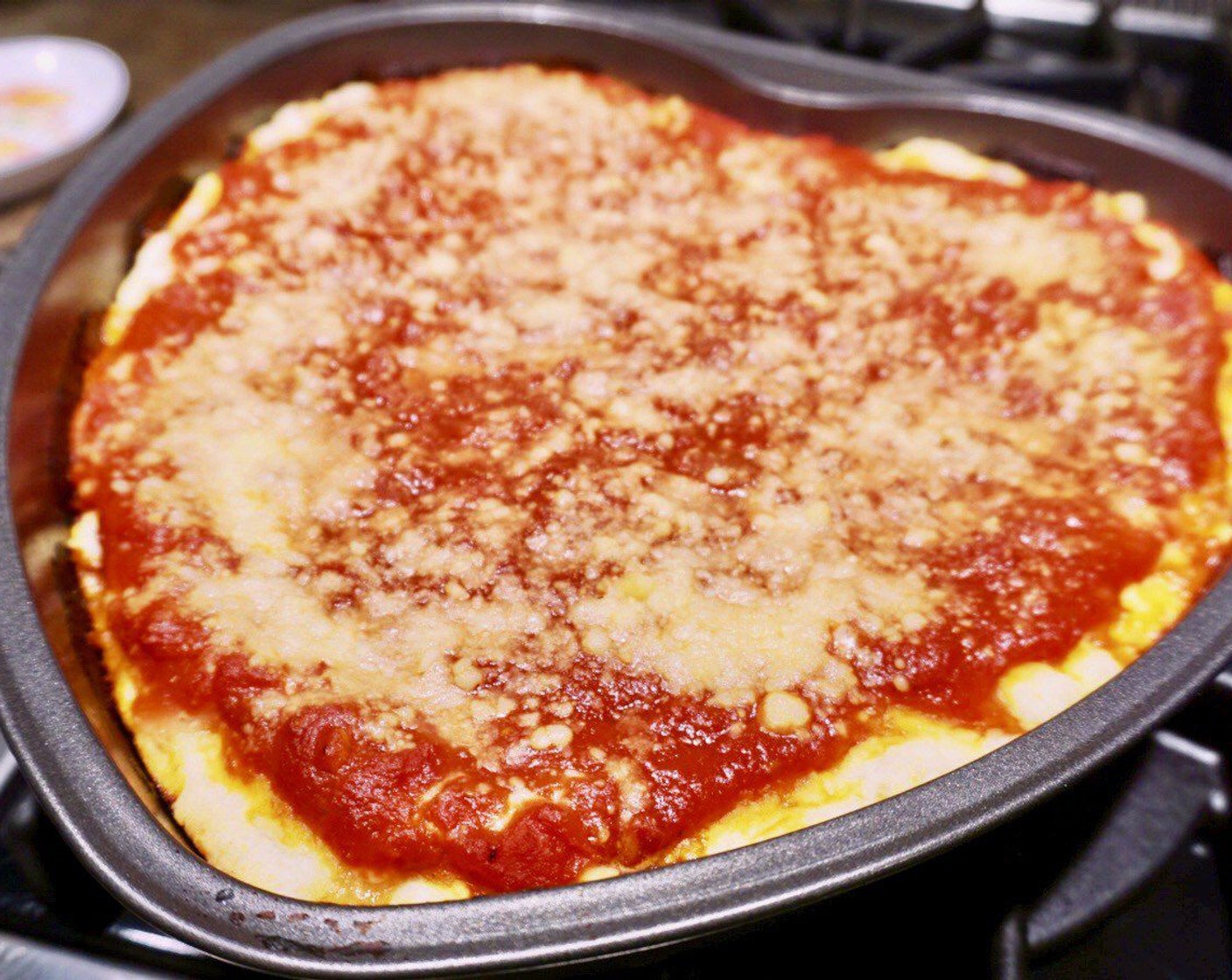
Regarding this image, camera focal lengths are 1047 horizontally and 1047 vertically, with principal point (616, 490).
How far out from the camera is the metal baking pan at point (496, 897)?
1126 millimetres

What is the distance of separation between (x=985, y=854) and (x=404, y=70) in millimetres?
2051

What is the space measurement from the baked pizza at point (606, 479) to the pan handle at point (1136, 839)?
15.3 inches

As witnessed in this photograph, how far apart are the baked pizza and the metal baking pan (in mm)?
66

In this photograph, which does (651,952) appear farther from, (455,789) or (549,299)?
(549,299)

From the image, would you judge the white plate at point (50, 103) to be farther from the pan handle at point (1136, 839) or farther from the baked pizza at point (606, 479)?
the pan handle at point (1136, 839)

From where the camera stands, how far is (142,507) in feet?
5.39

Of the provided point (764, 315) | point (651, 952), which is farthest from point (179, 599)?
point (764, 315)

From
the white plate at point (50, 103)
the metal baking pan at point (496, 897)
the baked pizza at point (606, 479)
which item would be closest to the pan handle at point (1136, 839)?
the baked pizza at point (606, 479)

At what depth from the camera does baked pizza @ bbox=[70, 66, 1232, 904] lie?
1389mm

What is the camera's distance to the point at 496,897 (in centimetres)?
114

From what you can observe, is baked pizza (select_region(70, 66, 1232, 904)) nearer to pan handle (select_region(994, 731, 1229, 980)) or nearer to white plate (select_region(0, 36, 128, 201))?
pan handle (select_region(994, 731, 1229, 980))

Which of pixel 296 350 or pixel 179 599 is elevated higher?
pixel 296 350

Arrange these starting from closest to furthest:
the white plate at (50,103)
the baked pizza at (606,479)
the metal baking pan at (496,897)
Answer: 1. the metal baking pan at (496,897)
2. the baked pizza at (606,479)
3. the white plate at (50,103)

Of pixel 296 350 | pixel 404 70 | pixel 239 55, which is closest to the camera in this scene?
pixel 296 350
